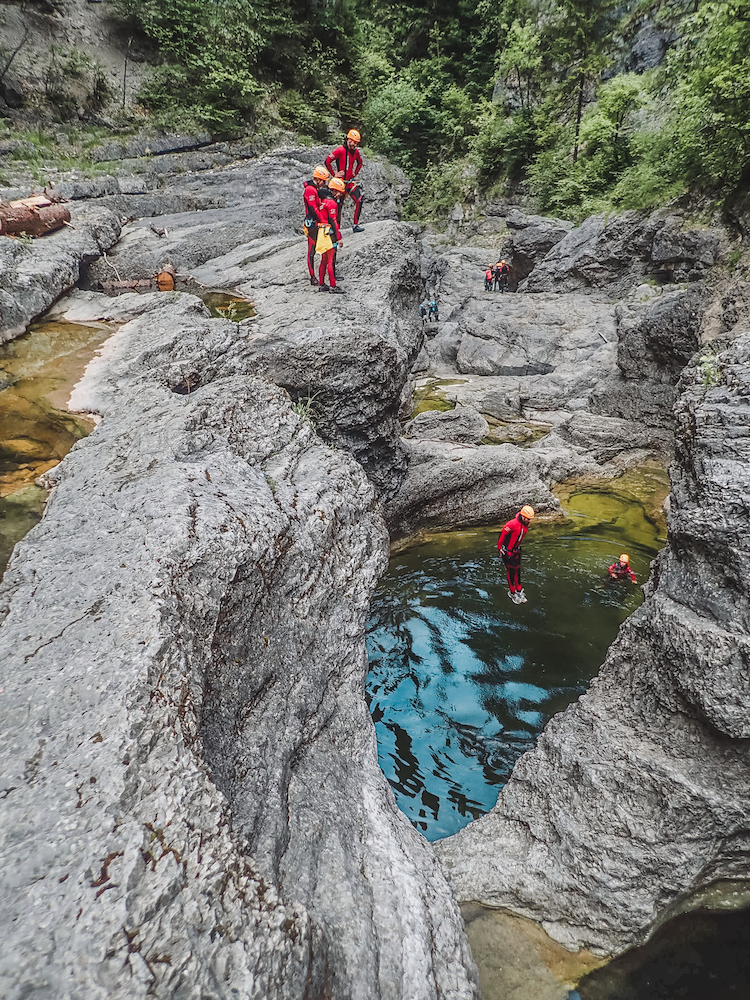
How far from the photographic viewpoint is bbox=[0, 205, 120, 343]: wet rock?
7.95 meters

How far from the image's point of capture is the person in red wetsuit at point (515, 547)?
8234 millimetres

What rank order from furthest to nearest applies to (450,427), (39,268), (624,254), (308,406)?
1. (624,254)
2. (450,427)
3. (39,268)
4. (308,406)

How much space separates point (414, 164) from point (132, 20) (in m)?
16.3

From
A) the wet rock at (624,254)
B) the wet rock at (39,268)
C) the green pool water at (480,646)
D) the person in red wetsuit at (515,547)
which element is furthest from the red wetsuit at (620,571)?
the wet rock at (39,268)

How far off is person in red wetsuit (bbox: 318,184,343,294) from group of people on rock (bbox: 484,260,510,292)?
47.5 feet

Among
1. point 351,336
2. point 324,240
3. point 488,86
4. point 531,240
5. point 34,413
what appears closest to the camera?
point 34,413

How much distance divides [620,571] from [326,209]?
27.2ft

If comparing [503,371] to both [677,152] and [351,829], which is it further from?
[351,829]

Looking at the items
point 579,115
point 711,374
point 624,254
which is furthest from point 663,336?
Answer: point 579,115

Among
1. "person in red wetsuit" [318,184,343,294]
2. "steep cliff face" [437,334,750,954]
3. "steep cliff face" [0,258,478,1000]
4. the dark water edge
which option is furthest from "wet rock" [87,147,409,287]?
the dark water edge

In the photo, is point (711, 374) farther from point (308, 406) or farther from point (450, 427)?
point (450, 427)

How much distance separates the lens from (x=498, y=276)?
21.8 meters

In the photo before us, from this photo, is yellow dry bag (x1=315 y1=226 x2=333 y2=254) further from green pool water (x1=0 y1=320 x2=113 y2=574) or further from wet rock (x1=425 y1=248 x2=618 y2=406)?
wet rock (x1=425 y1=248 x2=618 y2=406)

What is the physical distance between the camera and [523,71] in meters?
25.4
